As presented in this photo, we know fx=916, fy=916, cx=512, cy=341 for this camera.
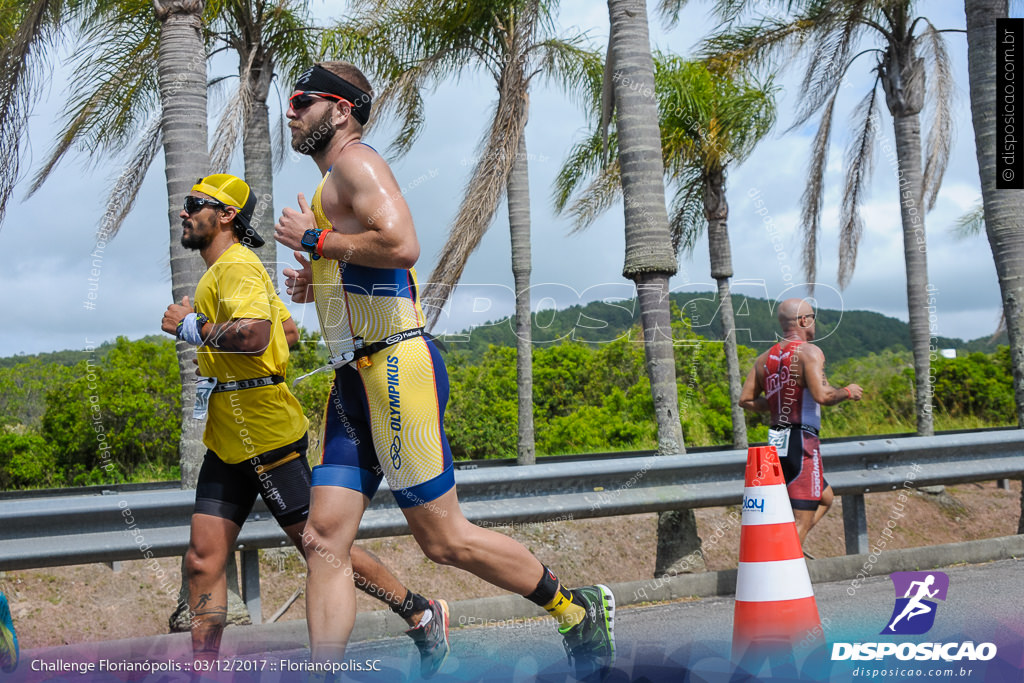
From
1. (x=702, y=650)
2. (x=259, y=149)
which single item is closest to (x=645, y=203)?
(x=702, y=650)

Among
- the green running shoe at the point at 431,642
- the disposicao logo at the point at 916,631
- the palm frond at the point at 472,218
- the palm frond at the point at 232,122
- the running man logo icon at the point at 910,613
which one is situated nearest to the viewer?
the disposicao logo at the point at 916,631

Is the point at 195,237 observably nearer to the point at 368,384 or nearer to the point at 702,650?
the point at 368,384

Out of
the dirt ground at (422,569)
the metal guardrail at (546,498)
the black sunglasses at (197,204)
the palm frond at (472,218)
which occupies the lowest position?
the dirt ground at (422,569)

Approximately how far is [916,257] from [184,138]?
1015 centimetres

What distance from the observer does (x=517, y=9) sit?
1089 cm

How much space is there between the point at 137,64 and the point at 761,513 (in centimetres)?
993

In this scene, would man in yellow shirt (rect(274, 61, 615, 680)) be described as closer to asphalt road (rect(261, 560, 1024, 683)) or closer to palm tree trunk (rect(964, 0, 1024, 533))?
asphalt road (rect(261, 560, 1024, 683))

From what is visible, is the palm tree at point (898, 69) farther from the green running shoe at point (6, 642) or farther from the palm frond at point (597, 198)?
the green running shoe at point (6, 642)

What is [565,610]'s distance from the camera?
3453 mm

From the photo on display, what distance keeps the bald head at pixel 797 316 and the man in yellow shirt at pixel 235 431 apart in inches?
131

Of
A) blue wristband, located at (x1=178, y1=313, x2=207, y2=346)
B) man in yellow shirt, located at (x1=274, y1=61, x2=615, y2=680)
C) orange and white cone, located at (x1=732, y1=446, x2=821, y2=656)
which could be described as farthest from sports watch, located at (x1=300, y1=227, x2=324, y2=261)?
orange and white cone, located at (x1=732, y1=446, x2=821, y2=656)

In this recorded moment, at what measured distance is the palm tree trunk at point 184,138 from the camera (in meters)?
6.07

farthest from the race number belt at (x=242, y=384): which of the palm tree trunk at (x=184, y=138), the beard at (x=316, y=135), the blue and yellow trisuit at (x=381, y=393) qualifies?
the palm tree trunk at (x=184, y=138)

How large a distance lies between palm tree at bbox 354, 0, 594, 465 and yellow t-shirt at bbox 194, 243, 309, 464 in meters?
4.35
